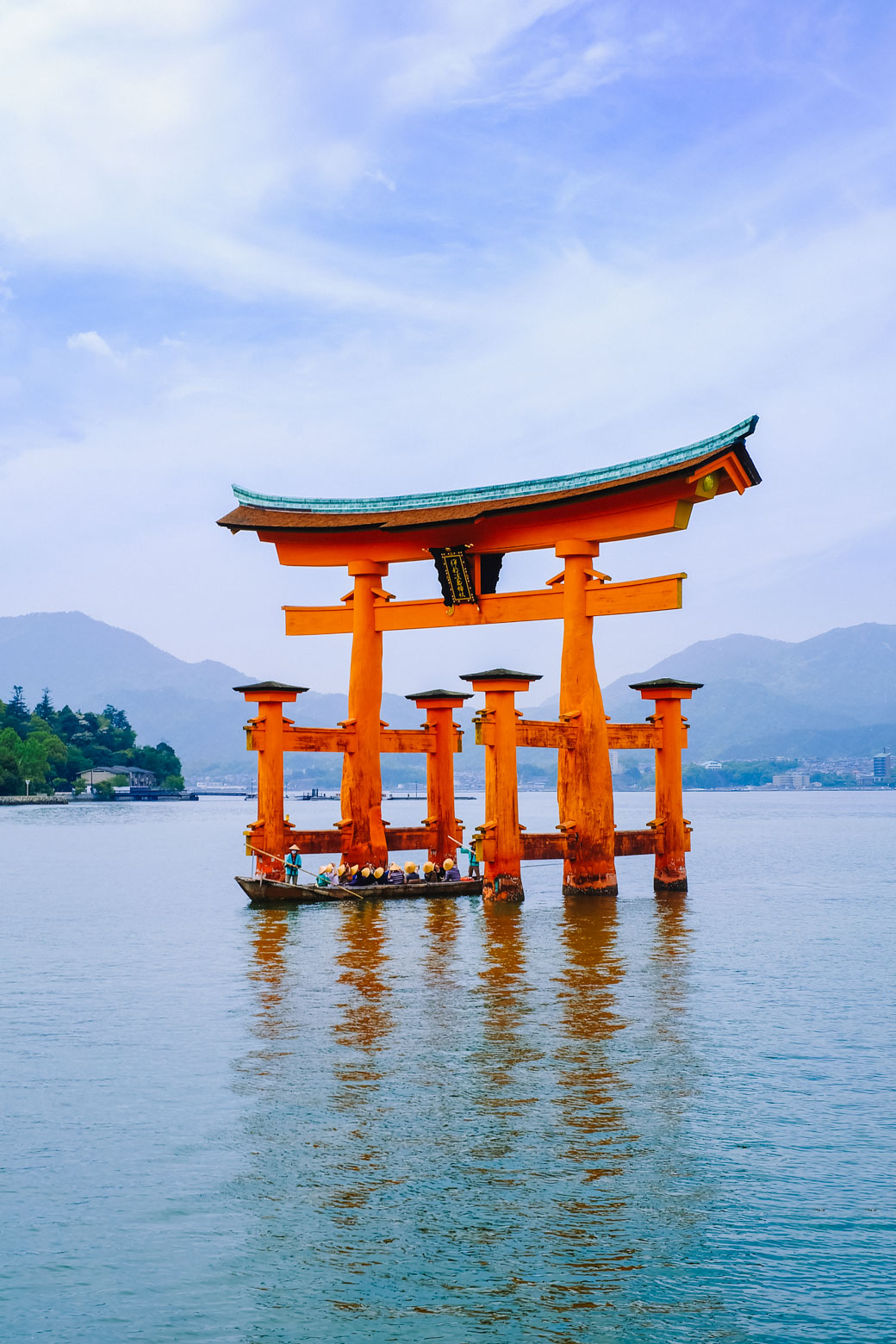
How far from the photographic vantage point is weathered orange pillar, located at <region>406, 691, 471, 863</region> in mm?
30625

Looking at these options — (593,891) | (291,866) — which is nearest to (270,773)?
(291,866)

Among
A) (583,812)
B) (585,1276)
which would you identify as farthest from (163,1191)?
(583,812)

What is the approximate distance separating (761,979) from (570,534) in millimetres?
11262

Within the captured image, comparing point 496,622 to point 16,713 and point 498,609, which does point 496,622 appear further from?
point 16,713

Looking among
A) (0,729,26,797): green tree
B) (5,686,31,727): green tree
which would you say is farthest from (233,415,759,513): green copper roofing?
(5,686,31,727): green tree

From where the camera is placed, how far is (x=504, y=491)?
91.0 feet

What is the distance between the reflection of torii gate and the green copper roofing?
40 mm

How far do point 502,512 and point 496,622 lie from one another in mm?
2703

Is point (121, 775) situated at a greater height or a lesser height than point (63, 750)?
lesser

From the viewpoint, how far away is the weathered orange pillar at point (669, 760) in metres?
27.7

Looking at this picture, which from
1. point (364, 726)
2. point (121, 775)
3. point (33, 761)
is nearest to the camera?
point (364, 726)

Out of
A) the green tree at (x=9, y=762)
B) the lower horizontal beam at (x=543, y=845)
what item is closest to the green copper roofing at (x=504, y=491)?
the lower horizontal beam at (x=543, y=845)

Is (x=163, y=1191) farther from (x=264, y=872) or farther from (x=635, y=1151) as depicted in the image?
(x=264, y=872)

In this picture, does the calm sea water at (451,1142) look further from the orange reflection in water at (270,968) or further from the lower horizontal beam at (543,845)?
the lower horizontal beam at (543,845)
